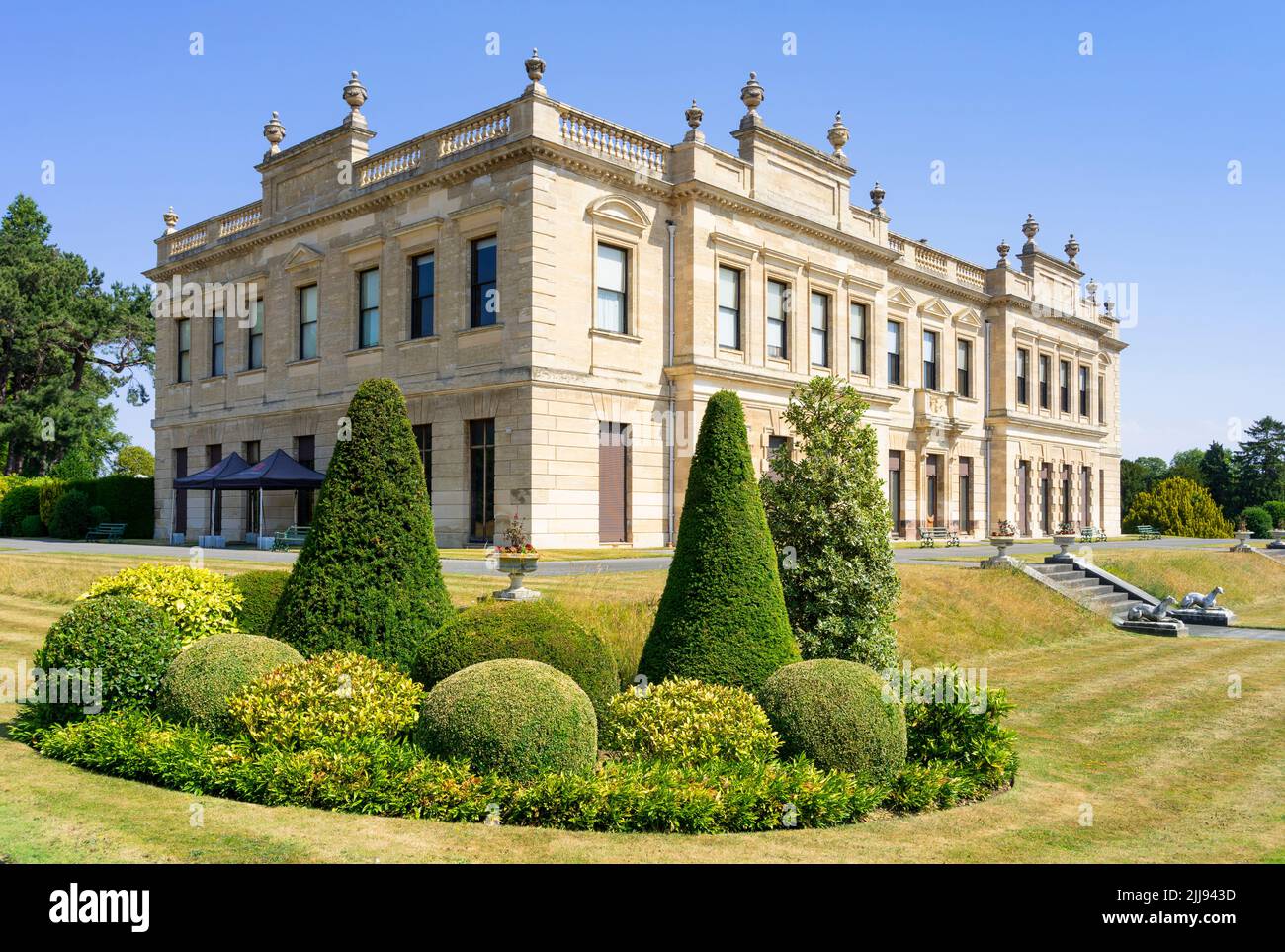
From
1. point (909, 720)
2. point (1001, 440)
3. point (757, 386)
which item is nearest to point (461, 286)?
point (757, 386)

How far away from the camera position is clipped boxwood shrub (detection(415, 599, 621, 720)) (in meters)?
9.06

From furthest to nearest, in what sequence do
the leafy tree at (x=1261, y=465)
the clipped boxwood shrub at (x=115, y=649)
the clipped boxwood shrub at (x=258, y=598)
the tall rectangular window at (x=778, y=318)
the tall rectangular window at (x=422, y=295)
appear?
the leafy tree at (x=1261, y=465)
the tall rectangular window at (x=778, y=318)
the tall rectangular window at (x=422, y=295)
the clipped boxwood shrub at (x=258, y=598)
the clipped boxwood shrub at (x=115, y=649)

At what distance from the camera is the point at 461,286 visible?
89.3 feet

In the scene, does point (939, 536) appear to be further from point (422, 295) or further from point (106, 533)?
point (106, 533)

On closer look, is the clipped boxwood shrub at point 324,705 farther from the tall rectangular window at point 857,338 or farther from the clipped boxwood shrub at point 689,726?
the tall rectangular window at point 857,338

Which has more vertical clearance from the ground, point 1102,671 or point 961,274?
point 961,274

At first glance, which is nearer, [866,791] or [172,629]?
[866,791]

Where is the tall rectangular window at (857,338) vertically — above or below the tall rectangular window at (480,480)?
above

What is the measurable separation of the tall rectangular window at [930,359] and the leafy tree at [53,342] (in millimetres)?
45817

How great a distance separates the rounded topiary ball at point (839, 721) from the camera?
28.1ft

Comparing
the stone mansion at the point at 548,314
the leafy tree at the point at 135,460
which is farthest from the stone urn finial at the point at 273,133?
the leafy tree at the point at 135,460
